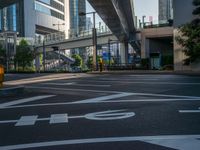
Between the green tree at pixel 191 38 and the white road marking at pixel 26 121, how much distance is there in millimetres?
28605

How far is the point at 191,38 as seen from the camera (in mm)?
38250

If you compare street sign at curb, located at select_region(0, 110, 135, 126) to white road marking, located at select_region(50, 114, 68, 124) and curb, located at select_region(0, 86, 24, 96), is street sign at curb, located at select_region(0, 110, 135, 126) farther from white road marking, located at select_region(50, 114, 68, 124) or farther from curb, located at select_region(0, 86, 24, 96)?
curb, located at select_region(0, 86, 24, 96)

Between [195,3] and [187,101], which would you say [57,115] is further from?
A: [195,3]

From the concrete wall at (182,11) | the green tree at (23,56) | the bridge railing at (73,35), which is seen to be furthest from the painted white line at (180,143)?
the green tree at (23,56)

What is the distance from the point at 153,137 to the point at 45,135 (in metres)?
1.92

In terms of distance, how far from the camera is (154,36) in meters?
64.1

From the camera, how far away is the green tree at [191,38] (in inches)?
1487

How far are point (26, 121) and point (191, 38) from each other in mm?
30366

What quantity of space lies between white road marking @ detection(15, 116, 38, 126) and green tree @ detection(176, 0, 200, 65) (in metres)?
28.6

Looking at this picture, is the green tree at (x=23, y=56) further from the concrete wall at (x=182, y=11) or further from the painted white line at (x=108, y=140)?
the painted white line at (x=108, y=140)

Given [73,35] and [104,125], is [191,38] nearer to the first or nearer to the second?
[104,125]

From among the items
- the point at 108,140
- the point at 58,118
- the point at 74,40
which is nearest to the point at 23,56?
the point at 74,40

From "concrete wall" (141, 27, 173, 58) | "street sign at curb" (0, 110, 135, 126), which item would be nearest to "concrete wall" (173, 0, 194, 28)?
"concrete wall" (141, 27, 173, 58)

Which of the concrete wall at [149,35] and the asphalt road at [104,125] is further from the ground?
the concrete wall at [149,35]
